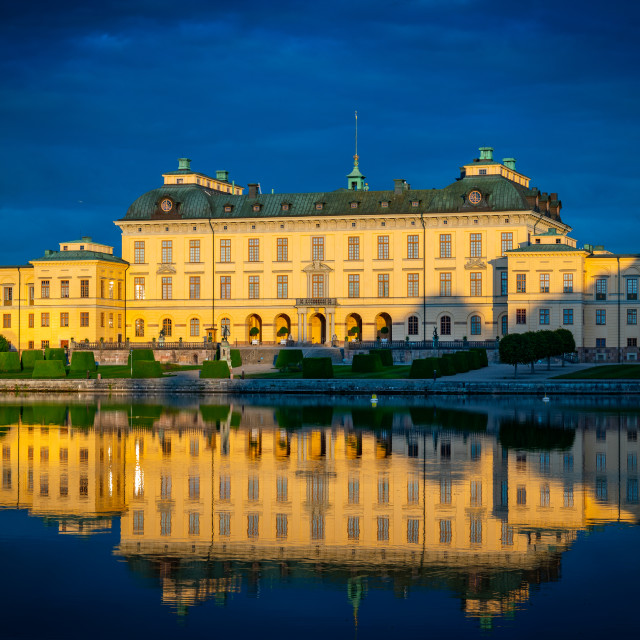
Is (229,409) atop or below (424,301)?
below

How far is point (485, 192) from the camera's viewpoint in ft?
261

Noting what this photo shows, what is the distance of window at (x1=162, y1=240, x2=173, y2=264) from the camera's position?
84938 mm

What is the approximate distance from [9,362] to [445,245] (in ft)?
110

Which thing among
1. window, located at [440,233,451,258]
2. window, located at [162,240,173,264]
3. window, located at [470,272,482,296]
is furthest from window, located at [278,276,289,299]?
window, located at [470,272,482,296]

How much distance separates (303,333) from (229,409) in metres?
37.7

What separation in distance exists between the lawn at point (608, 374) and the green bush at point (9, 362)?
3140 cm

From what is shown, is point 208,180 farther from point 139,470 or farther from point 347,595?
point 347,595

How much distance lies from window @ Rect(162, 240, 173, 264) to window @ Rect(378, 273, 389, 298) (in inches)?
666

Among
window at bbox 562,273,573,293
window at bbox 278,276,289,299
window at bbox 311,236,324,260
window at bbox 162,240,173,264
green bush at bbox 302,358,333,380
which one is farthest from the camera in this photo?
window at bbox 162,240,173,264

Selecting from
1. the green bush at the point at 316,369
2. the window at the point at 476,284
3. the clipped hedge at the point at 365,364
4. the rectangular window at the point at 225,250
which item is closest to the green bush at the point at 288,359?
the clipped hedge at the point at 365,364

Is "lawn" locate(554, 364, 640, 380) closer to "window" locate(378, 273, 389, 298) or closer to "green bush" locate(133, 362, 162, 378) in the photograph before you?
"green bush" locate(133, 362, 162, 378)

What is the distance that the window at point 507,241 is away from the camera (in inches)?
3088

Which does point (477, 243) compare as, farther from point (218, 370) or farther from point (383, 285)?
point (218, 370)

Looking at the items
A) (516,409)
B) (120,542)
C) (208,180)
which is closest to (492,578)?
(120,542)
